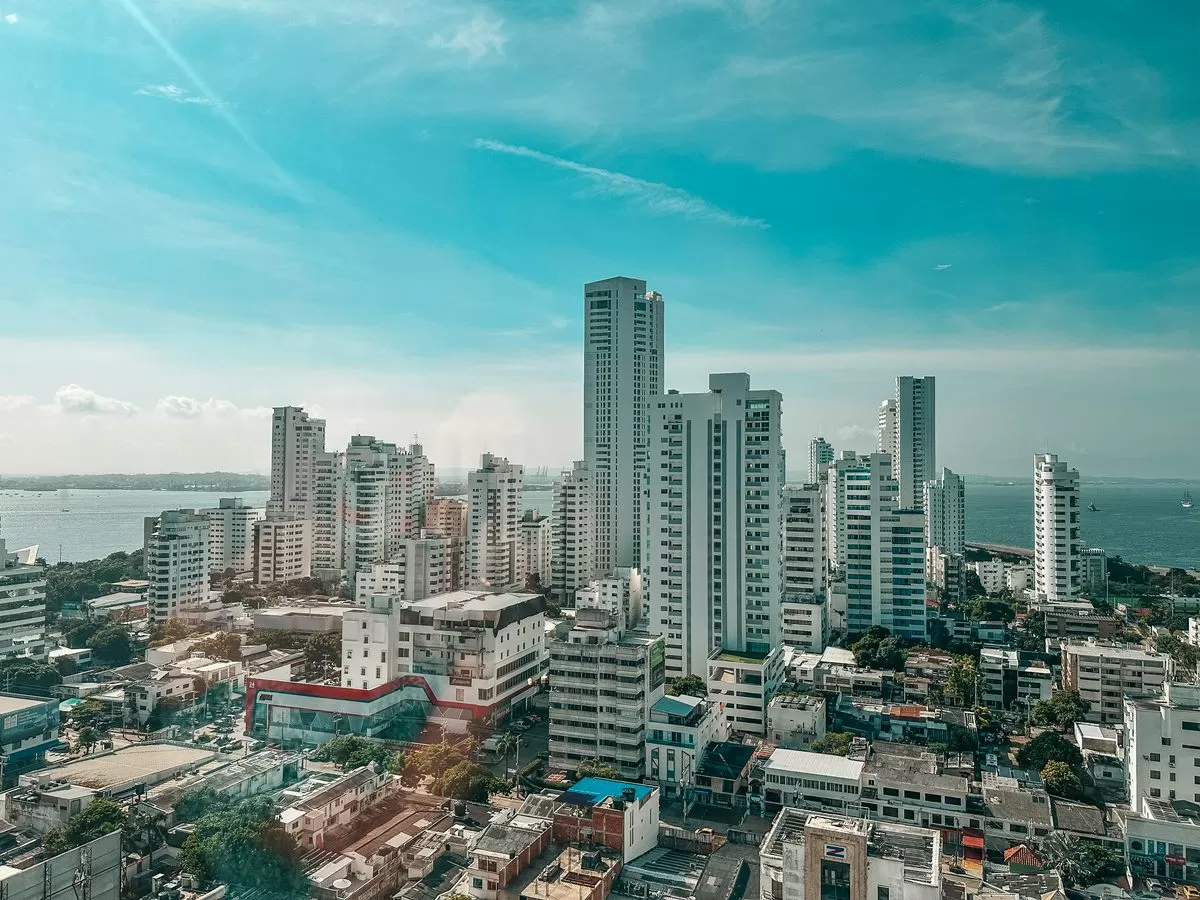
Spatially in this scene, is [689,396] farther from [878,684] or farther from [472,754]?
[472,754]

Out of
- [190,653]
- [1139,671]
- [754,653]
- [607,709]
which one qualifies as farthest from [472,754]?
[1139,671]

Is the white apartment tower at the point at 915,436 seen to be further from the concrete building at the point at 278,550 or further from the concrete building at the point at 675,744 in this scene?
the concrete building at the point at 675,744

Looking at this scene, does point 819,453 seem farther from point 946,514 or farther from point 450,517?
point 450,517

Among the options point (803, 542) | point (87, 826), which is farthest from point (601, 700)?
point (803, 542)

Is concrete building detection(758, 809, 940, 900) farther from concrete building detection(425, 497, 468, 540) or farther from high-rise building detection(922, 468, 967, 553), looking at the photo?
high-rise building detection(922, 468, 967, 553)

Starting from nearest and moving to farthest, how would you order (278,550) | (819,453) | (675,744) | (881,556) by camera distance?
(675,744)
(881,556)
(278,550)
(819,453)

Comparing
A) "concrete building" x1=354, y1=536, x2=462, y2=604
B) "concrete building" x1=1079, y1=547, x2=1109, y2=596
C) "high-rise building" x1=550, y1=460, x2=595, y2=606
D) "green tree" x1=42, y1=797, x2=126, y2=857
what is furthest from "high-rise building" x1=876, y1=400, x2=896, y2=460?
"green tree" x1=42, y1=797, x2=126, y2=857
